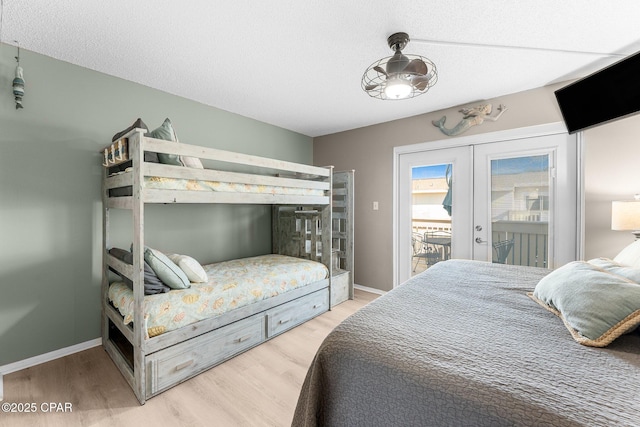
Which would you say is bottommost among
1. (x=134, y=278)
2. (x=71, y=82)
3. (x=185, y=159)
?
(x=134, y=278)

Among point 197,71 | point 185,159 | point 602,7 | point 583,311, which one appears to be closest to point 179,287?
point 185,159

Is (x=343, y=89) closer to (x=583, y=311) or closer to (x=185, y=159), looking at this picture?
(x=185, y=159)

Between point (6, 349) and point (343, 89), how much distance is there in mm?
3408

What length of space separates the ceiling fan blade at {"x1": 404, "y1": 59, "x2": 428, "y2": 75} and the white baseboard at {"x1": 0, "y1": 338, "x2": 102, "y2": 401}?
3249mm

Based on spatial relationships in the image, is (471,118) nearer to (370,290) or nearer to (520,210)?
(520,210)

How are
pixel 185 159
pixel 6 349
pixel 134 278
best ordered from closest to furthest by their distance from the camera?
1. pixel 134 278
2. pixel 6 349
3. pixel 185 159

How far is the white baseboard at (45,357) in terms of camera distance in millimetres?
1931

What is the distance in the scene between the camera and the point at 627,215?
197 cm

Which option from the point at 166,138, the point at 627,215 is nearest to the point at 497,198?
the point at 627,215

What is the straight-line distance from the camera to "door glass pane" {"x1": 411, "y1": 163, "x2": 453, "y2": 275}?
3256 mm

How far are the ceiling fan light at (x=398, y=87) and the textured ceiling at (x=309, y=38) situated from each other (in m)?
0.35

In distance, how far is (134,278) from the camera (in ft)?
5.63

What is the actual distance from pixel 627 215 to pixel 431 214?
164 cm

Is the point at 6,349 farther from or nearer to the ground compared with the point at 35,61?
nearer to the ground
